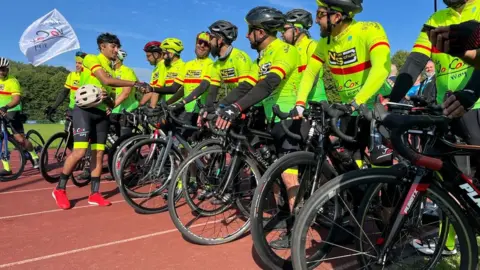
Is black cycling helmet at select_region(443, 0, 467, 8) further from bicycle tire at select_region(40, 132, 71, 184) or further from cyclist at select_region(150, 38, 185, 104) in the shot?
bicycle tire at select_region(40, 132, 71, 184)

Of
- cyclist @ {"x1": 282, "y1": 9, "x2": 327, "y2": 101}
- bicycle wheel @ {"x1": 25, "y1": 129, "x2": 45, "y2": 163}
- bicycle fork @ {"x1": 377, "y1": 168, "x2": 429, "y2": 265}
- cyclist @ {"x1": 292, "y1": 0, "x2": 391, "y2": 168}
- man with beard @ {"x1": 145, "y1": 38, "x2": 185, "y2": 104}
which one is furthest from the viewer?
bicycle wheel @ {"x1": 25, "y1": 129, "x2": 45, "y2": 163}

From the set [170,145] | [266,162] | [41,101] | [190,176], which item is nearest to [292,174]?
[266,162]

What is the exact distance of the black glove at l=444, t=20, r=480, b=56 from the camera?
1.56 m

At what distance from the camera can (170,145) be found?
4.90 meters

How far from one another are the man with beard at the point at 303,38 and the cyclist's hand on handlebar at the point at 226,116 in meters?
1.25

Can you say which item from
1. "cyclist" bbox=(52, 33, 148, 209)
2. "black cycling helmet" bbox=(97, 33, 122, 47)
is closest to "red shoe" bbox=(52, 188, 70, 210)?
"cyclist" bbox=(52, 33, 148, 209)

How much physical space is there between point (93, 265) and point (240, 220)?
1545 millimetres

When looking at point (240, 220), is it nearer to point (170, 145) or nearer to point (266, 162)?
point (266, 162)

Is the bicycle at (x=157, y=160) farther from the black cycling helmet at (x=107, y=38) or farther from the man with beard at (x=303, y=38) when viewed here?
the man with beard at (x=303, y=38)

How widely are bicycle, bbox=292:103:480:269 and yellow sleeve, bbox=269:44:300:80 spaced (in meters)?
1.52

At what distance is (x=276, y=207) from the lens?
3.52 meters

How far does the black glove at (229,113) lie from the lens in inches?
132

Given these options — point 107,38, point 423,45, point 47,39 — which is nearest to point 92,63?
point 107,38

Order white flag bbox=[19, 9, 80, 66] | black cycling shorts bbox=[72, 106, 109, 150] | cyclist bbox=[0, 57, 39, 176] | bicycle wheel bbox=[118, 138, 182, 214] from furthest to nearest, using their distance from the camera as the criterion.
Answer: white flag bbox=[19, 9, 80, 66] → cyclist bbox=[0, 57, 39, 176] → black cycling shorts bbox=[72, 106, 109, 150] → bicycle wheel bbox=[118, 138, 182, 214]
